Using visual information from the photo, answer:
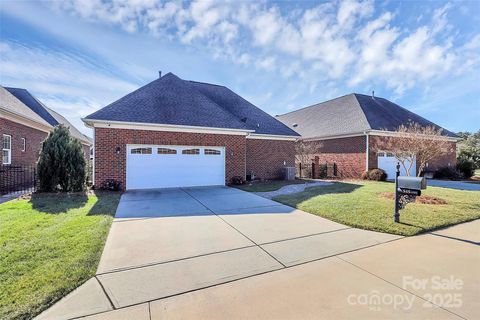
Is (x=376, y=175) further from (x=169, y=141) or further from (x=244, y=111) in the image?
(x=169, y=141)

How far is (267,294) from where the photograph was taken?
115 inches

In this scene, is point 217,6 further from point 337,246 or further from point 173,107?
point 337,246

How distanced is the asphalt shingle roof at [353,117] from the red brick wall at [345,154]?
32.4 inches

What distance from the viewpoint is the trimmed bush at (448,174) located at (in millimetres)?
18453

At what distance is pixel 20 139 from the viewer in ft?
43.7

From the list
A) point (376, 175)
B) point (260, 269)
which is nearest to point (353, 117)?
point (376, 175)

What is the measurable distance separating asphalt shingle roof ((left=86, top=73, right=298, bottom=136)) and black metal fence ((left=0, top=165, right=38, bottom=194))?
466 cm

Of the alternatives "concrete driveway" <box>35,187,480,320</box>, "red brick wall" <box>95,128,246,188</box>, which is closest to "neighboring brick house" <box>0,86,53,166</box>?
"red brick wall" <box>95,128,246,188</box>

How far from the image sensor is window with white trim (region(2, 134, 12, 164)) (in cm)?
1184

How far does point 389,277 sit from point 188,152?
1023cm

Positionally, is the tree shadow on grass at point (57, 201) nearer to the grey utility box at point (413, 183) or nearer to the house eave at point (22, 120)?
the house eave at point (22, 120)

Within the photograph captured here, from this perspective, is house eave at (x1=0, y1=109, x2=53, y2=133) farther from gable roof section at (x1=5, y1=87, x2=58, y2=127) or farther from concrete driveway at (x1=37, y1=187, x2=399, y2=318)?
concrete driveway at (x1=37, y1=187, x2=399, y2=318)

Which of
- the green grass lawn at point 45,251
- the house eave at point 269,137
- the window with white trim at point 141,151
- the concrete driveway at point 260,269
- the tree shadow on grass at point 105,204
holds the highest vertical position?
the house eave at point 269,137

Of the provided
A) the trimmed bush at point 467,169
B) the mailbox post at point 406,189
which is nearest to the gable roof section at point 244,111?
the mailbox post at point 406,189
